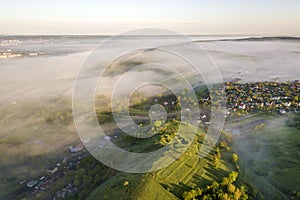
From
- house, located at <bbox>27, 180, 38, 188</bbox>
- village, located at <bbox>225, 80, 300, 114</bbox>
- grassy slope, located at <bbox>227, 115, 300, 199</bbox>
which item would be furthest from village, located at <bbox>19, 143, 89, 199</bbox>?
village, located at <bbox>225, 80, 300, 114</bbox>

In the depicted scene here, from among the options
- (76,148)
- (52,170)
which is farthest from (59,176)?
(76,148)

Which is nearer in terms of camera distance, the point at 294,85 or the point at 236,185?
the point at 236,185

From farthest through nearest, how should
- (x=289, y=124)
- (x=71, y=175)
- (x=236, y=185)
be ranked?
1. (x=289, y=124)
2. (x=71, y=175)
3. (x=236, y=185)

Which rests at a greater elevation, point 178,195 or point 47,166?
point 178,195

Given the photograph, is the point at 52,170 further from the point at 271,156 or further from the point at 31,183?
the point at 271,156

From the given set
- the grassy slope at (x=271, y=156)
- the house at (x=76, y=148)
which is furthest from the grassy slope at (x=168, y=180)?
the house at (x=76, y=148)

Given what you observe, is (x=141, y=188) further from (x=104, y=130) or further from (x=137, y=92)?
(x=137, y=92)

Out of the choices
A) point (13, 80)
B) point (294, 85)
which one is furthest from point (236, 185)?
point (13, 80)

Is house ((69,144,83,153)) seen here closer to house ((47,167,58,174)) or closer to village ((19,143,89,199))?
village ((19,143,89,199))

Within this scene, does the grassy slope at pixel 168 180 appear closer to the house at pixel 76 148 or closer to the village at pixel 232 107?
the village at pixel 232 107
